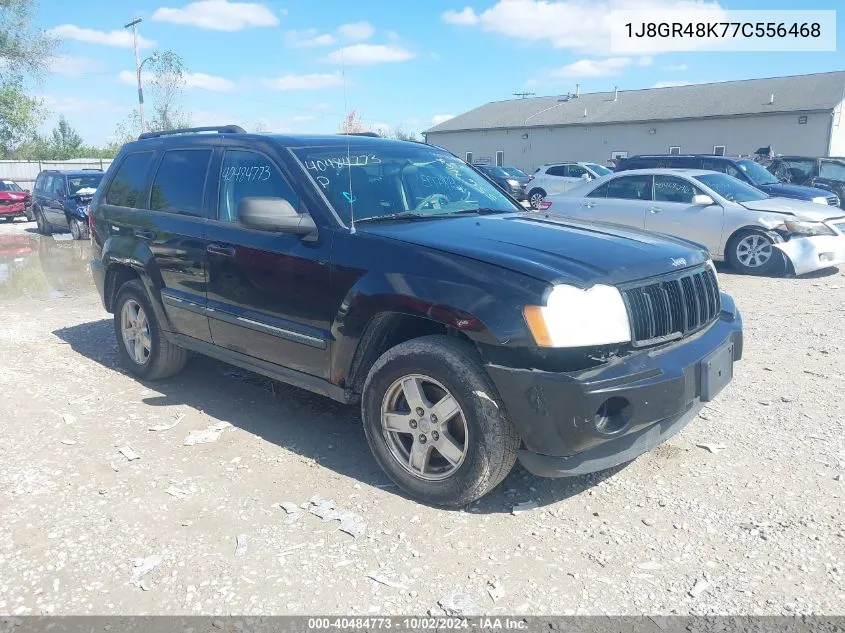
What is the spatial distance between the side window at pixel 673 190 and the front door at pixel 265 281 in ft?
26.6

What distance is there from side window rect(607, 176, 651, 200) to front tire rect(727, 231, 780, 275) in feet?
A: 5.21

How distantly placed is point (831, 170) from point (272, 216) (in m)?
20.4

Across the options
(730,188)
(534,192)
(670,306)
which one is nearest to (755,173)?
(730,188)

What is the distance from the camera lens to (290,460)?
396 centimetres

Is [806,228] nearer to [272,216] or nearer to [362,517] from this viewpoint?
[272,216]

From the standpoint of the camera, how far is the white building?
33.2 meters

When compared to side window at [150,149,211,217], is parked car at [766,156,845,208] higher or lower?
higher

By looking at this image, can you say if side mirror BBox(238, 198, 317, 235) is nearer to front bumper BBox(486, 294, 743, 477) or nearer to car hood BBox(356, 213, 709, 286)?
car hood BBox(356, 213, 709, 286)

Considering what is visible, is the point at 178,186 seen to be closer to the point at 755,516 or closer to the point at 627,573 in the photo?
the point at 627,573

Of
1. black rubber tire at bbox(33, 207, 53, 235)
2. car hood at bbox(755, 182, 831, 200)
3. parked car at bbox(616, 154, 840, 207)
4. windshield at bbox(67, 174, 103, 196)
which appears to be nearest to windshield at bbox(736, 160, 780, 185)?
parked car at bbox(616, 154, 840, 207)

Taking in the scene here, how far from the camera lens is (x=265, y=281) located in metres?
4.02

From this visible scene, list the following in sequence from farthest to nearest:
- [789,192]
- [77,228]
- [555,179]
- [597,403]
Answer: [555,179] < [77,228] < [789,192] < [597,403]

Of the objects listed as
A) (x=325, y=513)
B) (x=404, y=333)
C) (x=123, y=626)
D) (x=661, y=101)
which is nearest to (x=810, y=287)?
(x=404, y=333)

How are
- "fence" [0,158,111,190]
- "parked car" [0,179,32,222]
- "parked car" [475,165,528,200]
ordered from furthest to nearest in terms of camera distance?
"fence" [0,158,111,190], "parked car" [475,165,528,200], "parked car" [0,179,32,222]
